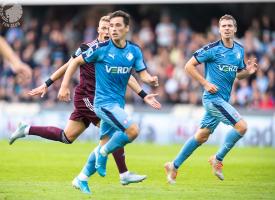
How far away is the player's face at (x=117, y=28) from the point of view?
37.6 feet

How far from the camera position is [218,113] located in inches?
526

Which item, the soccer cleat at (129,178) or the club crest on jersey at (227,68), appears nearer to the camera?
the soccer cleat at (129,178)

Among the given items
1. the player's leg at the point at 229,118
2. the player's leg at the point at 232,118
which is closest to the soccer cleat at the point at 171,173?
the player's leg at the point at 229,118

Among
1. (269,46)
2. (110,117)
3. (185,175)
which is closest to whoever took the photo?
(110,117)

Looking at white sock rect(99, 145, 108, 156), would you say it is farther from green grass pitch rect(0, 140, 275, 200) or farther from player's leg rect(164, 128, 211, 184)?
player's leg rect(164, 128, 211, 184)

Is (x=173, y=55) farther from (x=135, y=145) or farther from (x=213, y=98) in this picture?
(x=213, y=98)

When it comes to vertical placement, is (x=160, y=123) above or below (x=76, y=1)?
below

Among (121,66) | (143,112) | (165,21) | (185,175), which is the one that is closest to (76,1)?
(165,21)

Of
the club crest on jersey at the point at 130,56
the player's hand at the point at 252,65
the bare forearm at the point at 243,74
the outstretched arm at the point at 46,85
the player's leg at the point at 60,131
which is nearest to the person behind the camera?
the club crest on jersey at the point at 130,56

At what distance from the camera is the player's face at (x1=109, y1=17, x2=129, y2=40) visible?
1146 centimetres

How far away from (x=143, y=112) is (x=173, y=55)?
3.48m

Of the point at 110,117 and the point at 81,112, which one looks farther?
the point at 81,112

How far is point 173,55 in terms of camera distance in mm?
27375

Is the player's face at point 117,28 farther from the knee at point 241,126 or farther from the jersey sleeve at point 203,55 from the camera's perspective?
the knee at point 241,126
